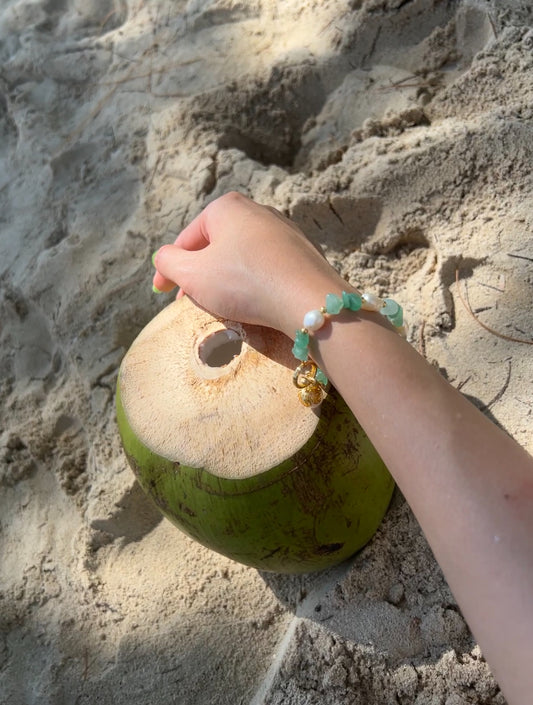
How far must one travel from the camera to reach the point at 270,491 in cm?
132

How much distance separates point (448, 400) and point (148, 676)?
1.08m

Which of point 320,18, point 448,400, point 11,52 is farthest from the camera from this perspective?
point 11,52

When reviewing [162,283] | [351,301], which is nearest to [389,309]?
[351,301]

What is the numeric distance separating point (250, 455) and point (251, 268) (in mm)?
373

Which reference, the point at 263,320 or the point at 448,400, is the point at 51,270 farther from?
the point at 448,400

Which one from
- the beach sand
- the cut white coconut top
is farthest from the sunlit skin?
the beach sand

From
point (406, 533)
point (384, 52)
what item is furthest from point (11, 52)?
point (406, 533)

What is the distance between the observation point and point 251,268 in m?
1.29

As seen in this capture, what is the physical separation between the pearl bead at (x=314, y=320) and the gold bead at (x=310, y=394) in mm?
149

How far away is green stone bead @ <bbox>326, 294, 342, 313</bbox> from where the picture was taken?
1.18 metres

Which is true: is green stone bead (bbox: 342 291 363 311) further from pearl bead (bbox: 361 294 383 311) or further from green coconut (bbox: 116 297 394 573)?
green coconut (bbox: 116 297 394 573)

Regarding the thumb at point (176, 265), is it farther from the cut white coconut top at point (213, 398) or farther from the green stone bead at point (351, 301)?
the green stone bead at point (351, 301)

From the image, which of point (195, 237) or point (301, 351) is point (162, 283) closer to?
point (195, 237)

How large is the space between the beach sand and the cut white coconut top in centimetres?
43
